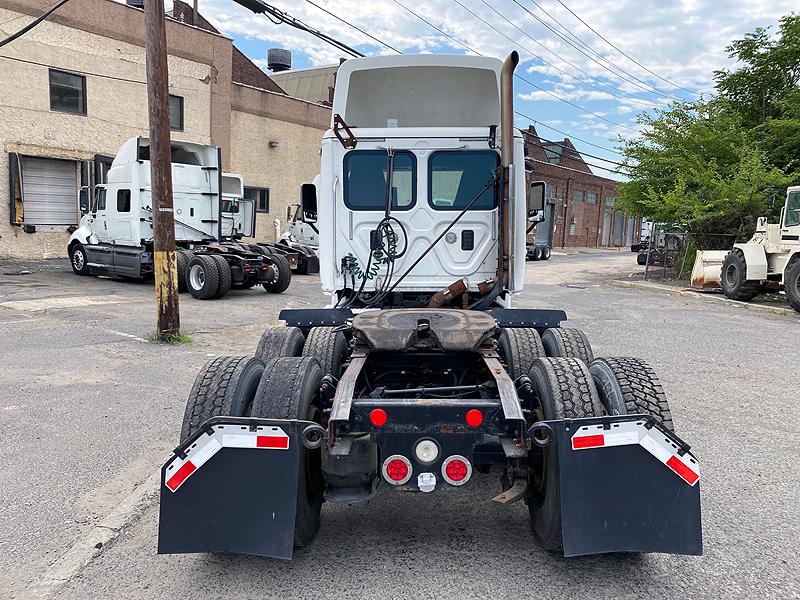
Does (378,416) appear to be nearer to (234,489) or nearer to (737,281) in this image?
(234,489)

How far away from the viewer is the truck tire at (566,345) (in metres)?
4.32

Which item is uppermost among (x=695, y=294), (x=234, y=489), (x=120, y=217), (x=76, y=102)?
(x=76, y=102)

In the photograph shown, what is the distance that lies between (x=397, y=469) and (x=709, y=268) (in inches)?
719

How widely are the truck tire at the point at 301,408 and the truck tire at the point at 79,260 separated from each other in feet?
52.0

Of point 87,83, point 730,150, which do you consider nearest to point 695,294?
point 730,150

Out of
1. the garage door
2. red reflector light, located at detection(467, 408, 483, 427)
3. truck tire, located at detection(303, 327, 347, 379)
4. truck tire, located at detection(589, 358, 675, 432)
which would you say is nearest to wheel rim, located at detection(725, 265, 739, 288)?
truck tire, located at detection(303, 327, 347, 379)

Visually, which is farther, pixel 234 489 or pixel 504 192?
pixel 504 192

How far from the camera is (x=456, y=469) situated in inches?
116

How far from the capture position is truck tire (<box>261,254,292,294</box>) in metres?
15.3

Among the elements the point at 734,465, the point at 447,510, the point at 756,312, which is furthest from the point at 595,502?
the point at 756,312

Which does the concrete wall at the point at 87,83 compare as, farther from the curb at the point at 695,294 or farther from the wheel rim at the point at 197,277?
the curb at the point at 695,294

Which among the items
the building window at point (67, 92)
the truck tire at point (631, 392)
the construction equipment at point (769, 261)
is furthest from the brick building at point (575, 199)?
the truck tire at point (631, 392)

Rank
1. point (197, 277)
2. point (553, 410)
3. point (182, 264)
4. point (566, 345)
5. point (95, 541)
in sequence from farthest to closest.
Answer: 1. point (182, 264)
2. point (197, 277)
3. point (566, 345)
4. point (95, 541)
5. point (553, 410)

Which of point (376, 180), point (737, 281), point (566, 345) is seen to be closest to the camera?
point (566, 345)
